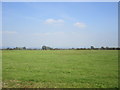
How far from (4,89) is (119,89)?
10.5 ft

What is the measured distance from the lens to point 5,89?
14.0 feet

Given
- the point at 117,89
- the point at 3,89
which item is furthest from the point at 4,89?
the point at 117,89

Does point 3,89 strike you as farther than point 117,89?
No

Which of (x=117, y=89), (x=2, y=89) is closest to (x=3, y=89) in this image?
(x=2, y=89)

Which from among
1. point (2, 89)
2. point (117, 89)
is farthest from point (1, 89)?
point (117, 89)

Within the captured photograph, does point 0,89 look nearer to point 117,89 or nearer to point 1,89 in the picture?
point 1,89

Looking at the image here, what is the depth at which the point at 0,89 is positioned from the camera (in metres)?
4.22

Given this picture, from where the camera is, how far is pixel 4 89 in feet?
14.0

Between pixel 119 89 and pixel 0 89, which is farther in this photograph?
pixel 119 89

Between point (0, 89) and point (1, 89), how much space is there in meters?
0.03

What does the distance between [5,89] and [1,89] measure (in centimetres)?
10

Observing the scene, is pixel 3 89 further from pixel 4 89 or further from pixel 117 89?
pixel 117 89

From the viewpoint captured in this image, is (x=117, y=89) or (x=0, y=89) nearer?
(x=0, y=89)

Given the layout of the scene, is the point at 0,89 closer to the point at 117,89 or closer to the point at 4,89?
the point at 4,89
